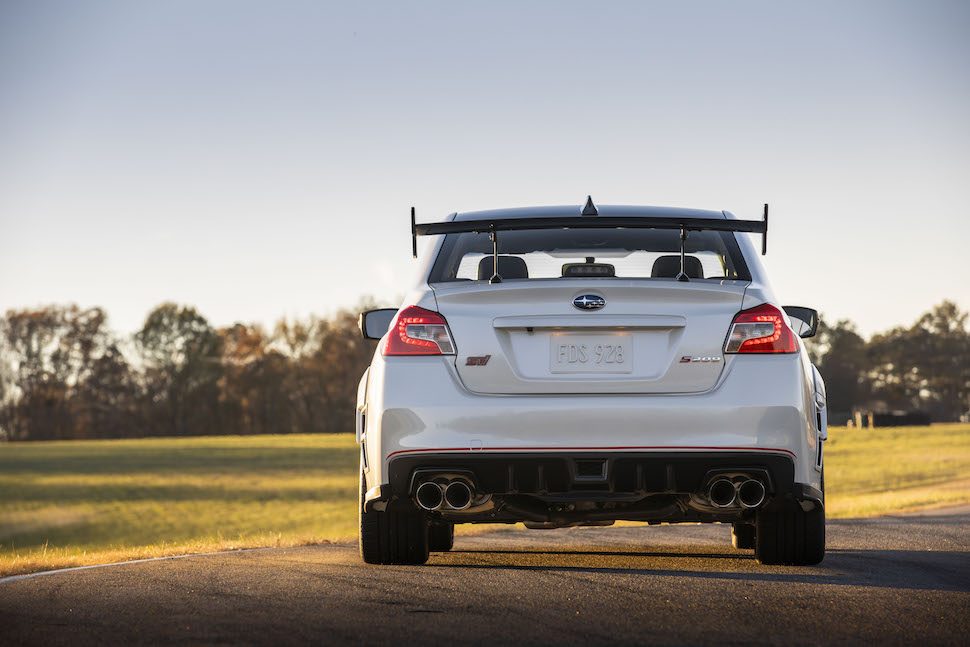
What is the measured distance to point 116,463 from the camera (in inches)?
2773

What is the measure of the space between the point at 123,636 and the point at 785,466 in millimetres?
3061

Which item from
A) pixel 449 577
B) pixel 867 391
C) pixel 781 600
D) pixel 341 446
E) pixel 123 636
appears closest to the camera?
pixel 123 636

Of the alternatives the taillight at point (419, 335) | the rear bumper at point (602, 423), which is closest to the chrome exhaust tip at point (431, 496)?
the rear bumper at point (602, 423)

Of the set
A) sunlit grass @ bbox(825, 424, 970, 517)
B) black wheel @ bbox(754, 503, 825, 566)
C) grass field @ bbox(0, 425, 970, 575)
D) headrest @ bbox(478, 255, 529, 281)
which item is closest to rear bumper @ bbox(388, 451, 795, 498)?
black wheel @ bbox(754, 503, 825, 566)

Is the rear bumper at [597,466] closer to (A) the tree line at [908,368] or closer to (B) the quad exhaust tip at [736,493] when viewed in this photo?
(B) the quad exhaust tip at [736,493]

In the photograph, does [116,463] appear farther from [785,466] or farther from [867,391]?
[867,391]

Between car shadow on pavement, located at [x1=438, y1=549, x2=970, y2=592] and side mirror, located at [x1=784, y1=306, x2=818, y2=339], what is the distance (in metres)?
1.25

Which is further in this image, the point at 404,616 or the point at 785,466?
the point at 785,466

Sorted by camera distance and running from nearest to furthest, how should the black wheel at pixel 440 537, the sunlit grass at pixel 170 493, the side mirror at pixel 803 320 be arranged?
the side mirror at pixel 803 320 → the black wheel at pixel 440 537 → the sunlit grass at pixel 170 493

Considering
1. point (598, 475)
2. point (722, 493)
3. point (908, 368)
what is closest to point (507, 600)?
point (598, 475)

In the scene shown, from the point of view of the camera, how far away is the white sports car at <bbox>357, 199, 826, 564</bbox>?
20.6 feet

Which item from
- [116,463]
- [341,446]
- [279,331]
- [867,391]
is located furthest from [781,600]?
[867,391]

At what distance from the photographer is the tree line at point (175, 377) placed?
99938mm

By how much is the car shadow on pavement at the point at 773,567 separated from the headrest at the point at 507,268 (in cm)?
169
